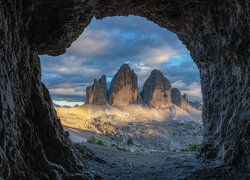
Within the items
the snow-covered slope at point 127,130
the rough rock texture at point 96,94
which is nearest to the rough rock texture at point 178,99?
the snow-covered slope at point 127,130

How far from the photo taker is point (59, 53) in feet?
26.0

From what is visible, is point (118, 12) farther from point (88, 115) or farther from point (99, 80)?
point (99, 80)

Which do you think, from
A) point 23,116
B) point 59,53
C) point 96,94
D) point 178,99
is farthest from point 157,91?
point 23,116

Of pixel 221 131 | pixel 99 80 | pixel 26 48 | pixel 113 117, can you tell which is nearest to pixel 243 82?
pixel 221 131

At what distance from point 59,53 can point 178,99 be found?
137m

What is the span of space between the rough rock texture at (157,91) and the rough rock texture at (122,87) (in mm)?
13958

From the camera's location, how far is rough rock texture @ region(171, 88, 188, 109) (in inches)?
5374

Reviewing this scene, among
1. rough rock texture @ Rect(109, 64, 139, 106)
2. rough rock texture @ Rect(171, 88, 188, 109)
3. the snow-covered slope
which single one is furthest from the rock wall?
rough rock texture @ Rect(171, 88, 188, 109)

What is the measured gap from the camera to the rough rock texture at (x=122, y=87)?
11531cm

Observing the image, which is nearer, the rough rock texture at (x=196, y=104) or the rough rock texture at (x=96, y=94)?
the rough rock texture at (x=96, y=94)

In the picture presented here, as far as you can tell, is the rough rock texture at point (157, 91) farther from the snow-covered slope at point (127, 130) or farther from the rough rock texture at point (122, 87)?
the snow-covered slope at point (127, 130)

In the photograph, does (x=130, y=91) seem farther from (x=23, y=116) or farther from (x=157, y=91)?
(x=23, y=116)

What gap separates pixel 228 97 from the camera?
716cm

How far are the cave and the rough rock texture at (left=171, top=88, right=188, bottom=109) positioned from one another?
133 meters
